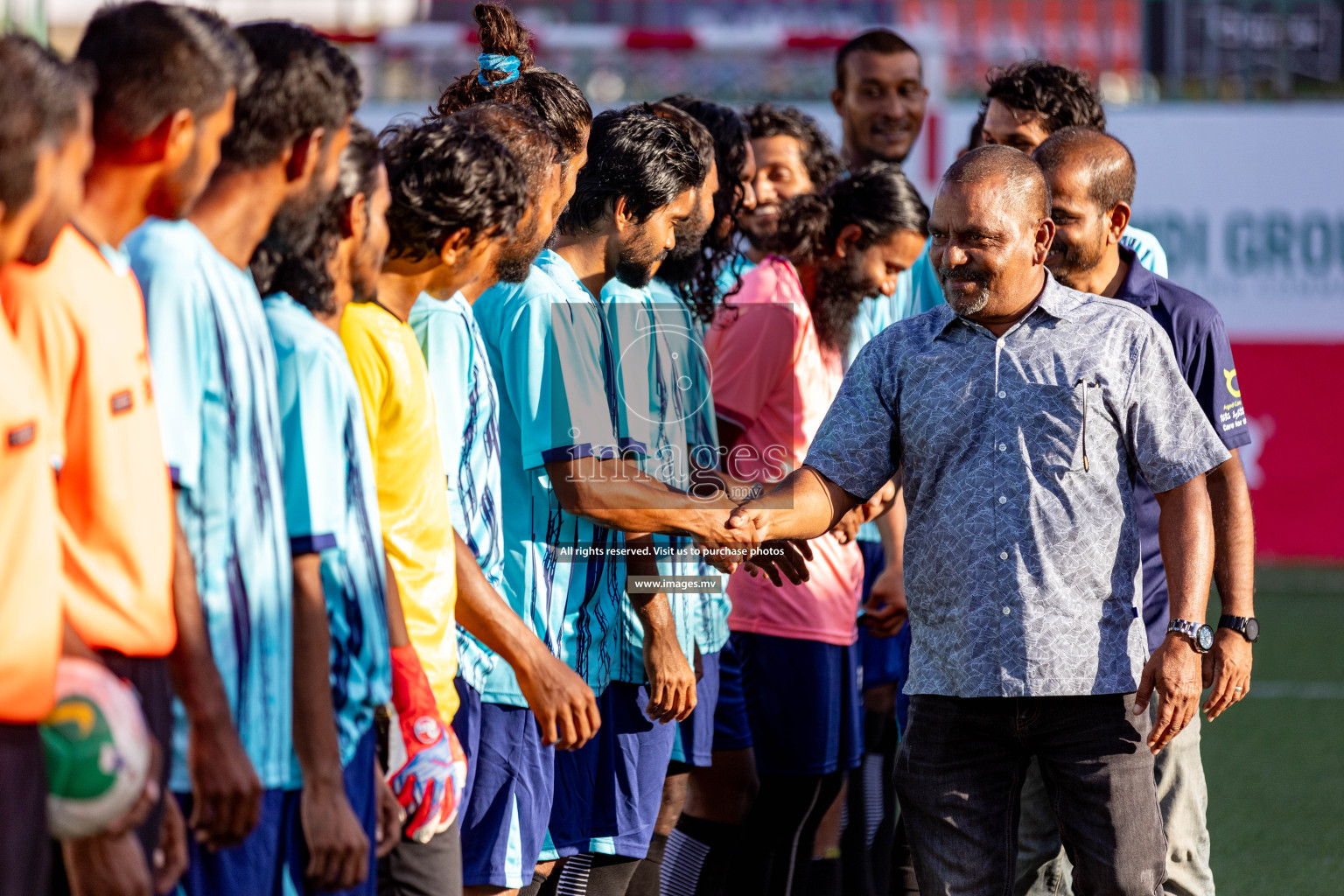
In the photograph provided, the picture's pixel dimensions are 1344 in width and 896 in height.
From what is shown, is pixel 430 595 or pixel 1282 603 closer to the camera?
pixel 430 595

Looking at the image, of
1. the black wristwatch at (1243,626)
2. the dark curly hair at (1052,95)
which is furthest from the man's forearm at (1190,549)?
the dark curly hair at (1052,95)

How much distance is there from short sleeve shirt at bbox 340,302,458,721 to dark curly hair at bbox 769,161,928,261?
79.0 inches

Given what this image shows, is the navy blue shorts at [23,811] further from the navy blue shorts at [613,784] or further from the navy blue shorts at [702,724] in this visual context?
the navy blue shorts at [702,724]

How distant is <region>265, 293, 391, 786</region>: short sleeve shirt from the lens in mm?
2061

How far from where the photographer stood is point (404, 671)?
7.42 ft

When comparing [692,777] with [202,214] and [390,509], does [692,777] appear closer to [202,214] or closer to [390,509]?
[390,509]

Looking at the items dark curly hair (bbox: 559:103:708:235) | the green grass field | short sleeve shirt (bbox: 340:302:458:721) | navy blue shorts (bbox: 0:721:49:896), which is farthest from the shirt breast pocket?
the green grass field

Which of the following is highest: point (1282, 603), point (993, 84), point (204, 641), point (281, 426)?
point (993, 84)

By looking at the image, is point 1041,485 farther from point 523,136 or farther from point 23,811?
point 23,811

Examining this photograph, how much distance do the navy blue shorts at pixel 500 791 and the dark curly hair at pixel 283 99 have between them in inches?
44.3

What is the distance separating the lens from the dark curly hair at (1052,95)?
4273 mm

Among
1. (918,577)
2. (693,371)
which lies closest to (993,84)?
(693,371)

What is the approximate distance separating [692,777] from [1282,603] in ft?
22.1

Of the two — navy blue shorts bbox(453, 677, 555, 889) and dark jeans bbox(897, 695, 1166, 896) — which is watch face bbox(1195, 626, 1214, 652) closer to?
dark jeans bbox(897, 695, 1166, 896)
